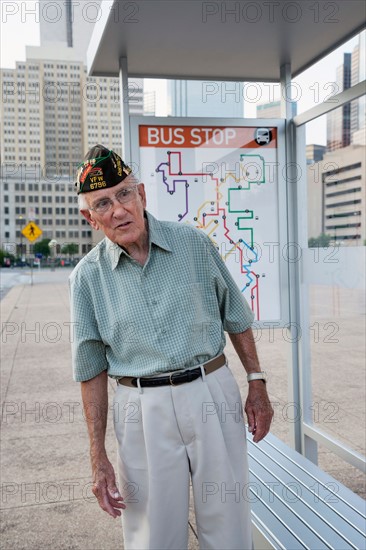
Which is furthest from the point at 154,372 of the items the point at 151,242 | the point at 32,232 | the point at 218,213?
the point at 32,232

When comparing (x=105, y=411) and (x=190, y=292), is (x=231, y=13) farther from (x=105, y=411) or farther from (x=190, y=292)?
(x=105, y=411)

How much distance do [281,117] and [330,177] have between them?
0.60 meters

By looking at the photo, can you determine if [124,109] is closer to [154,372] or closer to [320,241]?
[320,241]

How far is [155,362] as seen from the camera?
201 cm

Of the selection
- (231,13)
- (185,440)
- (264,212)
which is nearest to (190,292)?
(185,440)

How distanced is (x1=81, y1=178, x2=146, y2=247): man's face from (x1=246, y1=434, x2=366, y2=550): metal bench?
1469 millimetres

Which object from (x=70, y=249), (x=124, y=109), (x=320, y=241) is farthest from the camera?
(x=70, y=249)

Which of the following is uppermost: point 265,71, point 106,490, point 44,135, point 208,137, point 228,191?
point 44,135

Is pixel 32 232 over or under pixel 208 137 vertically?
over

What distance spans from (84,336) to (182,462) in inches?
24.4

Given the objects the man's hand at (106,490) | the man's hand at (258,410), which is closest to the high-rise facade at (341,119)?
the man's hand at (258,410)

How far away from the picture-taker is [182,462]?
2016mm

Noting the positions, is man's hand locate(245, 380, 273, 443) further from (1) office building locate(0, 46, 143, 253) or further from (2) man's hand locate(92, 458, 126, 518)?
(1) office building locate(0, 46, 143, 253)

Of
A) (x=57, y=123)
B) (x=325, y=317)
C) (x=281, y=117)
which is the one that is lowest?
(x=325, y=317)
